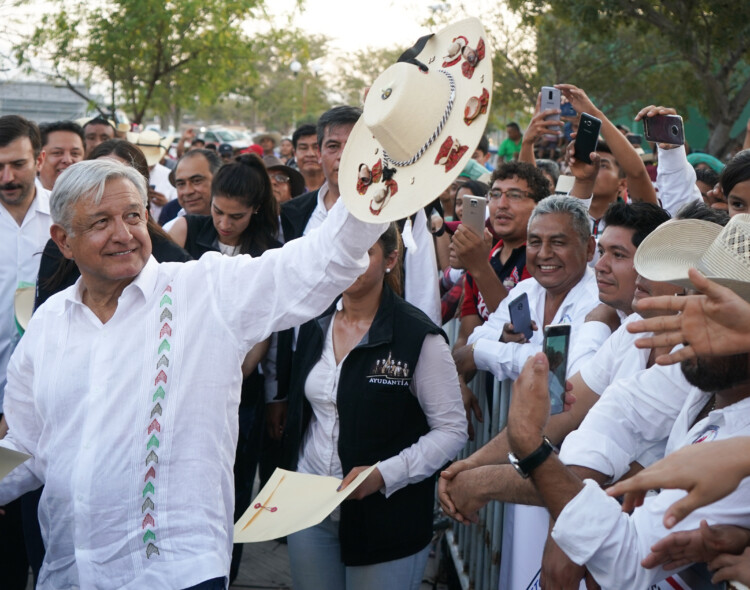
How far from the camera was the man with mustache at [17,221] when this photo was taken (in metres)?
4.27

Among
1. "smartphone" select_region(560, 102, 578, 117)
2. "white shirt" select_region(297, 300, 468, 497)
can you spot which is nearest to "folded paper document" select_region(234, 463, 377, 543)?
"white shirt" select_region(297, 300, 468, 497)

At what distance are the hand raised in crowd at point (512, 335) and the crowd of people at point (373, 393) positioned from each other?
0.03 feet

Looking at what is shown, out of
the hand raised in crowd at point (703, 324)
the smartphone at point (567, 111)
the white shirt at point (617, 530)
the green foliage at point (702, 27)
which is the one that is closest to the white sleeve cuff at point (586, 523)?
the white shirt at point (617, 530)

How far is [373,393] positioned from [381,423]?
5.0 inches

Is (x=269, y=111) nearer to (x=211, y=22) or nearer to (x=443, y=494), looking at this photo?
(x=211, y=22)

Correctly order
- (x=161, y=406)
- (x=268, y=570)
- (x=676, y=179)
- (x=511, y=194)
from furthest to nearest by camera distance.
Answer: (x=268, y=570) < (x=511, y=194) < (x=676, y=179) < (x=161, y=406)

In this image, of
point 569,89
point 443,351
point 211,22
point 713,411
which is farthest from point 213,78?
point 713,411

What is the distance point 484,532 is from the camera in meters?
3.89

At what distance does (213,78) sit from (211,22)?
113 centimetres

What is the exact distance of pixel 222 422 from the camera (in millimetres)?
2609

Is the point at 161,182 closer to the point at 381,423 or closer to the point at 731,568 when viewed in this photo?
the point at 381,423

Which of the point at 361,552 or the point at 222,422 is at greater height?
the point at 222,422

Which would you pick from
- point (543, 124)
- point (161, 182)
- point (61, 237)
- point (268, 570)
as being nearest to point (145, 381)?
point (61, 237)

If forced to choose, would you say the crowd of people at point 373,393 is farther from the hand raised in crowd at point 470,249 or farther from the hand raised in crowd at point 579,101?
the hand raised in crowd at point 579,101
